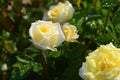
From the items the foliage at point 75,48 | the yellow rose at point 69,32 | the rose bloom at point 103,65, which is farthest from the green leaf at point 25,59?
the rose bloom at point 103,65

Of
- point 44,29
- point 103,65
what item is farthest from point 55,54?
point 103,65

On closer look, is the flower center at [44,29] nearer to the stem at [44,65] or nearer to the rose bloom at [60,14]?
the stem at [44,65]

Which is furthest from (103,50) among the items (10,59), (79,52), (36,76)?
(10,59)

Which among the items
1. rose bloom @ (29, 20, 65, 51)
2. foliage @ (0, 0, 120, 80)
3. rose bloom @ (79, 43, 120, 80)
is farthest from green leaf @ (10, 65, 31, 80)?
rose bloom @ (79, 43, 120, 80)

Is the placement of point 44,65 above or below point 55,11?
below

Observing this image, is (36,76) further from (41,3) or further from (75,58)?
(41,3)

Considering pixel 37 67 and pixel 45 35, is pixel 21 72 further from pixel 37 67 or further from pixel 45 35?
pixel 45 35
